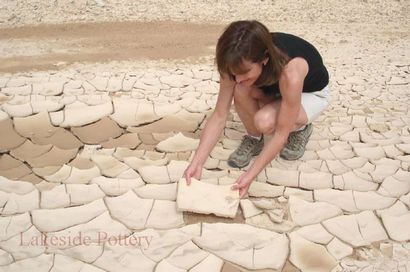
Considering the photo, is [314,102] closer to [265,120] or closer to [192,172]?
[265,120]

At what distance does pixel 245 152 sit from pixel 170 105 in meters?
0.86

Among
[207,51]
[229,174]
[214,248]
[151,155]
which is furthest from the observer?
[207,51]

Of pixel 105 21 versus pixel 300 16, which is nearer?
pixel 105 21

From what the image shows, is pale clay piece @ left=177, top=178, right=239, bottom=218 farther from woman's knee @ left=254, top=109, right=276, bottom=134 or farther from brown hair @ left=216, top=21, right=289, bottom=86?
brown hair @ left=216, top=21, right=289, bottom=86

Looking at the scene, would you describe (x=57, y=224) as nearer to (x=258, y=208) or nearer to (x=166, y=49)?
(x=258, y=208)

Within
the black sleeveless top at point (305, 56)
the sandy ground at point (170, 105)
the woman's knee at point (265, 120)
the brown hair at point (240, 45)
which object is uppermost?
the brown hair at point (240, 45)

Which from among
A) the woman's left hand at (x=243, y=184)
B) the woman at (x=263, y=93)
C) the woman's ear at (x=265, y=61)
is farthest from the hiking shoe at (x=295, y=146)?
the woman's ear at (x=265, y=61)

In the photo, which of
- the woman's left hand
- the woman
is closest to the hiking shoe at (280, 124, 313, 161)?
the woman

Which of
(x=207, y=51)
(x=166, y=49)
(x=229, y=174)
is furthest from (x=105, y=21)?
(x=229, y=174)

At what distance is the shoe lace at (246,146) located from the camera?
265 cm

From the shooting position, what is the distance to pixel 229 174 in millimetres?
2568

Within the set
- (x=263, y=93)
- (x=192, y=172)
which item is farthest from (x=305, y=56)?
(x=192, y=172)

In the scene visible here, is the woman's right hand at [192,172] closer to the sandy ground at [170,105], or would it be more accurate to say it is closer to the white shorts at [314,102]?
the sandy ground at [170,105]

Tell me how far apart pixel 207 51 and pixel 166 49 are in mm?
402
